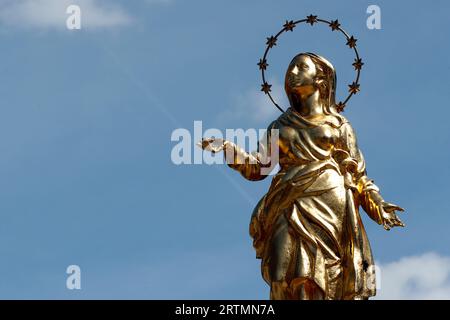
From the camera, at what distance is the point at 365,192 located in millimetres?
22375

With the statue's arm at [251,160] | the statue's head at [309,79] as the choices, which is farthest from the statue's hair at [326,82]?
the statue's arm at [251,160]

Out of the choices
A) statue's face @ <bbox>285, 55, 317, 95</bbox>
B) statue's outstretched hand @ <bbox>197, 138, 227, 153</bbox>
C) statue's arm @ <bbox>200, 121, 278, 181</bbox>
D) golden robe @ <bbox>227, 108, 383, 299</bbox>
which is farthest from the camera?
statue's face @ <bbox>285, 55, 317, 95</bbox>

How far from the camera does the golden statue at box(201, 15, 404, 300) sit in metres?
21.6

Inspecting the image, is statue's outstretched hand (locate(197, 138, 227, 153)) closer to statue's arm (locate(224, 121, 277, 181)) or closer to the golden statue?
the golden statue

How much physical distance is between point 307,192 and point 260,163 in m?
0.87

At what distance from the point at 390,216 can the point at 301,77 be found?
2250 millimetres

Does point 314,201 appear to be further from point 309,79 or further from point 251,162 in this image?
point 309,79

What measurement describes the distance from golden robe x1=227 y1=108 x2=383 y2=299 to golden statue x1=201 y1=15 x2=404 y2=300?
12mm

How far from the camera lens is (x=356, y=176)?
22469 millimetres

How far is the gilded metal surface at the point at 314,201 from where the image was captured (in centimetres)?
2164

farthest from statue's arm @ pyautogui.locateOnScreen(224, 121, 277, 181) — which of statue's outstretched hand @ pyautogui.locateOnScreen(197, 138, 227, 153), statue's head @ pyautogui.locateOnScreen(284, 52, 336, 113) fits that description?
statue's head @ pyautogui.locateOnScreen(284, 52, 336, 113)

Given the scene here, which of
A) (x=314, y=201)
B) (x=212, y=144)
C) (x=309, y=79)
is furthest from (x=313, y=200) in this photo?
(x=309, y=79)
